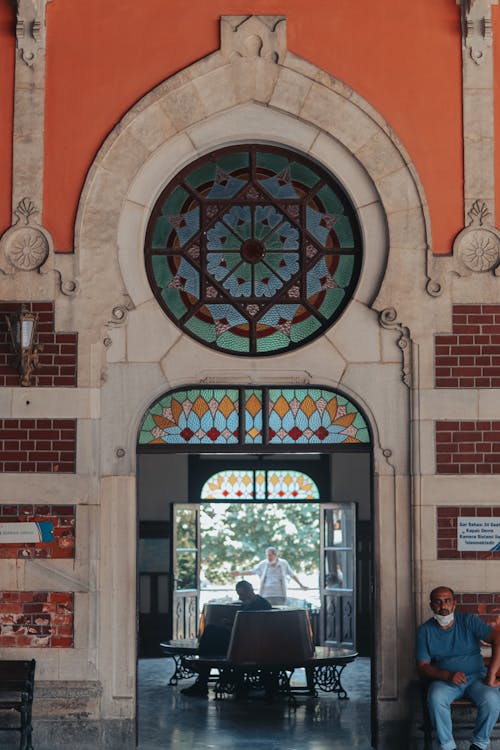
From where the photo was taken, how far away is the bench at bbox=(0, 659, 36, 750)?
8.75 metres

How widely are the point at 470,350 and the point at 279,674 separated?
4419 millimetres

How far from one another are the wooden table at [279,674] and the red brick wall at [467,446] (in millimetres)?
2829

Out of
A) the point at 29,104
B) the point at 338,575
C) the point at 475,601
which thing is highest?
the point at 29,104

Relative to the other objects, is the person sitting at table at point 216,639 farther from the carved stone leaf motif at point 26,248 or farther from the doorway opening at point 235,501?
the carved stone leaf motif at point 26,248

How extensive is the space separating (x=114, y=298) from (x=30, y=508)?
5.49 feet

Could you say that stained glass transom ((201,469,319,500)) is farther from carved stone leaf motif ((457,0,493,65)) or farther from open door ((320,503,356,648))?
carved stone leaf motif ((457,0,493,65))

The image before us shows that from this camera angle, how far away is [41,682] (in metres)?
9.23

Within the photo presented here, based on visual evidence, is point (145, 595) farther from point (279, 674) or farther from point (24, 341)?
point (24, 341)

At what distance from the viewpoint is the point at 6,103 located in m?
9.74

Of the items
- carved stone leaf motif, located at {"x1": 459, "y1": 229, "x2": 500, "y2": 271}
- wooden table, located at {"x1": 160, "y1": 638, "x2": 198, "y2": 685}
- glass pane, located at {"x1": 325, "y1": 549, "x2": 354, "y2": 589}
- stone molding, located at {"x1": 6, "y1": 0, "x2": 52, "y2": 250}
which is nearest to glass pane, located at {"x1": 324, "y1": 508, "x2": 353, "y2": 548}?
glass pane, located at {"x1": 325, "y1": 549, "x2": 354, "y2": 589}

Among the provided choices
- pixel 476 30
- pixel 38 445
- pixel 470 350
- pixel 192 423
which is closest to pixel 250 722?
pixel 192 423

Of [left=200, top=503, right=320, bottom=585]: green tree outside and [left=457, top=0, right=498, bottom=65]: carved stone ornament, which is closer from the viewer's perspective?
[left=457, top=0, right=498, bottom=65]: carved stone ornament

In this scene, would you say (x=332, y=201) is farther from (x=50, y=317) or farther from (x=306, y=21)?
(x=50, y=317)

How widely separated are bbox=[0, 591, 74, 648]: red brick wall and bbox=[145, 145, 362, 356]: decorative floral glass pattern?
2.25 m
